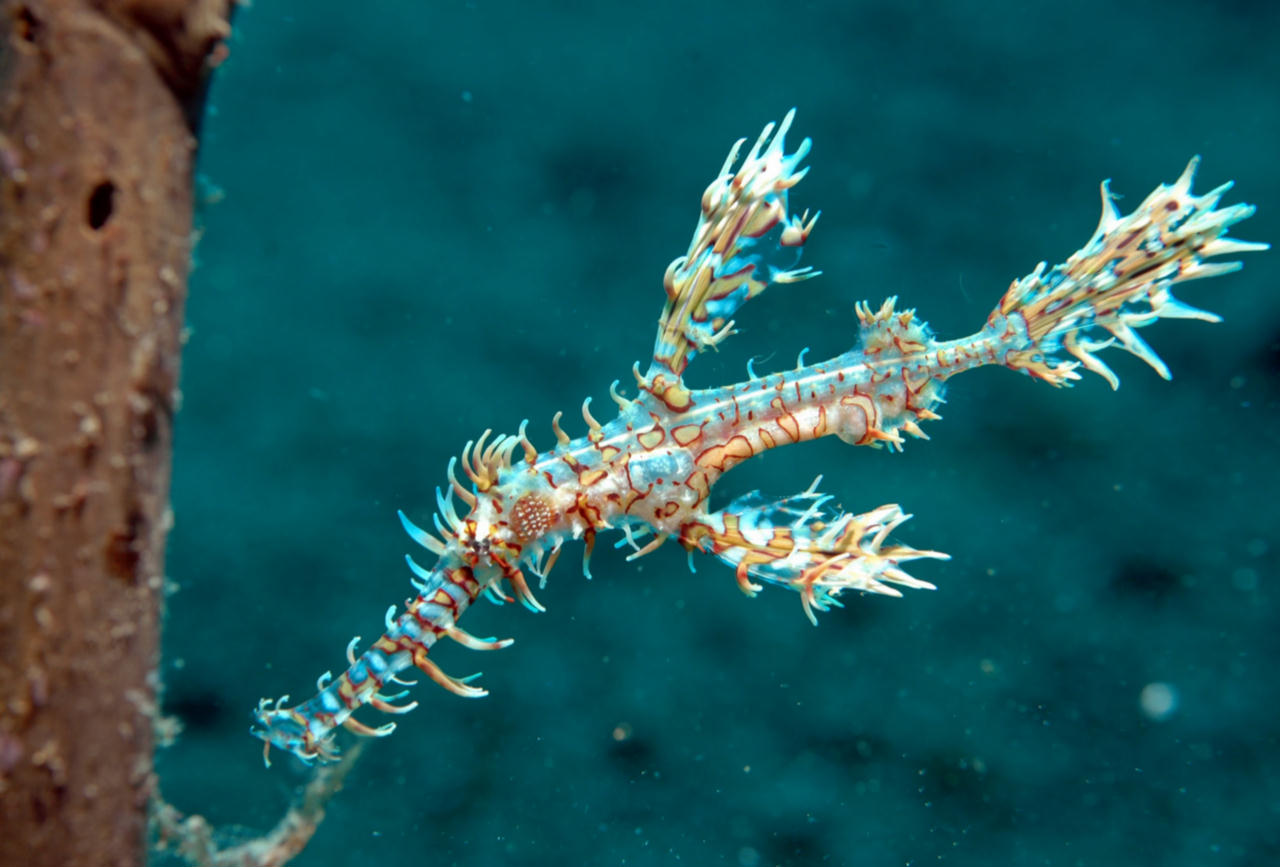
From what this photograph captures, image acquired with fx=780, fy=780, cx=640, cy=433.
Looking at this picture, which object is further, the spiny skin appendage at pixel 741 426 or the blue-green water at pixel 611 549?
the blue-green water at pixel 611 549

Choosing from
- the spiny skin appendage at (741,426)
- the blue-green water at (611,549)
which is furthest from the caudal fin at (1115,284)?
the blue-green water at (611,549)

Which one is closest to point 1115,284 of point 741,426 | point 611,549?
point 741,426

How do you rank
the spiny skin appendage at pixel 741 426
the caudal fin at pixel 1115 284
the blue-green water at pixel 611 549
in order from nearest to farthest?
1. the spiny skin appendage at pixel 741 426
2. the caudal fin at pixel 1115 284
3. the blue-green water at pixel 611 549

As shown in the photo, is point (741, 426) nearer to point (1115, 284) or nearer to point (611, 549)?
point (1115, 284)

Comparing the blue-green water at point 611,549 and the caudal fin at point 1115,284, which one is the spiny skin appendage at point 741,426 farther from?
the blue-green water at point 611,549

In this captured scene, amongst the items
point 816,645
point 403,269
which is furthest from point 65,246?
point 816,645

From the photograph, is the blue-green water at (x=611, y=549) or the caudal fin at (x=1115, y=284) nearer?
the caudal fin at (x=1115, y=284)

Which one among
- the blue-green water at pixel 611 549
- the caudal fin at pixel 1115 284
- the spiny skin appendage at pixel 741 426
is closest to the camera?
the spiny skin appendage at pixel 741 426

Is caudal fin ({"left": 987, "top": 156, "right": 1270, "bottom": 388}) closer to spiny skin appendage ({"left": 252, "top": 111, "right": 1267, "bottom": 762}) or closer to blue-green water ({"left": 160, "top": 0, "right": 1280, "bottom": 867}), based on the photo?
spiny skin appendage ({"left": 252, "top": 111, "right": 1267, "bottom": 762})
